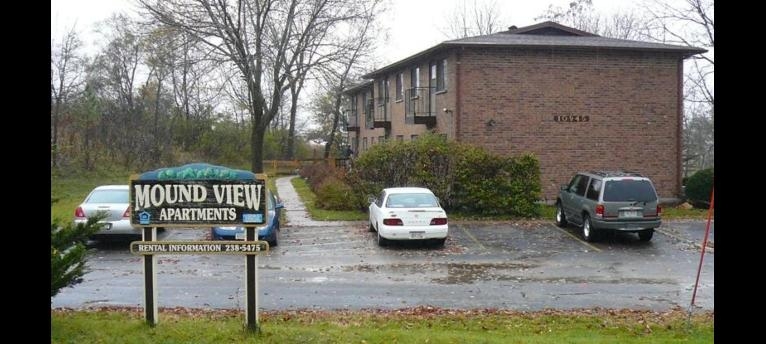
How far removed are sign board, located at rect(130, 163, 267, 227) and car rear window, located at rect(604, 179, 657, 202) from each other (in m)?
11.5

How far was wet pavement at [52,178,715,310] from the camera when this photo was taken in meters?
11.4

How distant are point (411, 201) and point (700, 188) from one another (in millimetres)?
13228

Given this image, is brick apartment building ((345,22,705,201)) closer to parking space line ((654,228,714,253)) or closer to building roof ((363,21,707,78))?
building roof ((363,21,707,78))

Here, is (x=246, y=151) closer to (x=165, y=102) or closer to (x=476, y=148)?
(x=165, y=102)

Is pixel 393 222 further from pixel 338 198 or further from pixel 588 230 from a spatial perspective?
pixel 338 198

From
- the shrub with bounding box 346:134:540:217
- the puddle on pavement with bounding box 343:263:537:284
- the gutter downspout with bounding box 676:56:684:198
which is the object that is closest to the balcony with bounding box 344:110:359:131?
the gutter downspout with bounding box 676:56:684:198

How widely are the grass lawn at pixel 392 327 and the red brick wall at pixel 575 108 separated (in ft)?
52.4

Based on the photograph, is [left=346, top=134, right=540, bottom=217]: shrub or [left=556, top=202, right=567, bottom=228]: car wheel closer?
[left=556, top=202, right=567, bottom=228]: car wheel

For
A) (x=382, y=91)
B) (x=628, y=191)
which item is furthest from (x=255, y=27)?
(x=628, y=191)

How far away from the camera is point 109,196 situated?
17906mm

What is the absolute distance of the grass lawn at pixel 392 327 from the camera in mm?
7746

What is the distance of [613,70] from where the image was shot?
26656 mm
